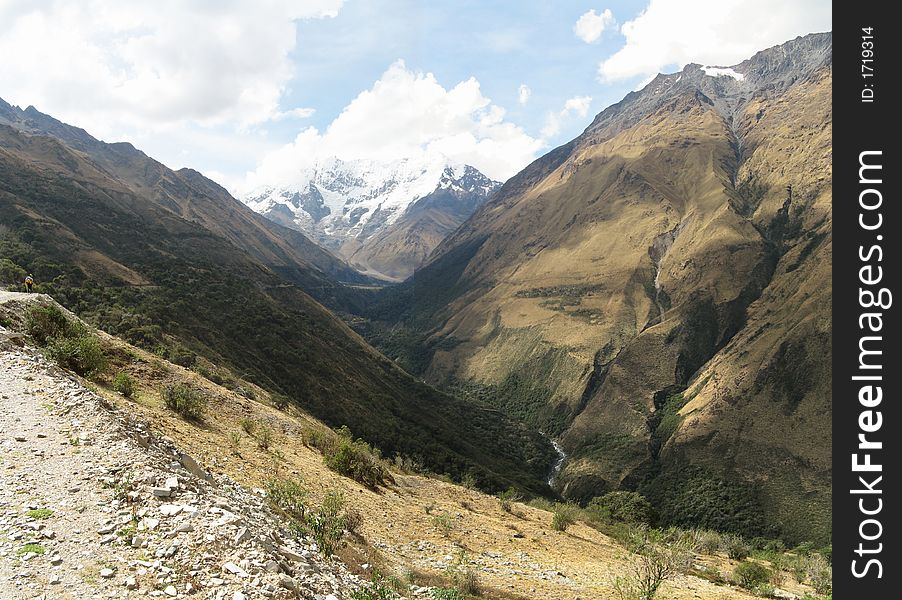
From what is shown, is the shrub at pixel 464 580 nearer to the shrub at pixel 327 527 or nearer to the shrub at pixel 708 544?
the shrub at pixel 327 527

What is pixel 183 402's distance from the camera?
917 inches

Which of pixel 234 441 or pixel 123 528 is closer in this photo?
pixel 123 528

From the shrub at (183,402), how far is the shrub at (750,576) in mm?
29047

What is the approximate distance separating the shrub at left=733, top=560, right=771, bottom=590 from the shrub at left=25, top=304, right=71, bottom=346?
36675mm

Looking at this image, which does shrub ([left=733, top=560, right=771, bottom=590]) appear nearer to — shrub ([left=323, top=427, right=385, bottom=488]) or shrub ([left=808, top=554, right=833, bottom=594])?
shrub ([left=808, top=554, right=833, bottom=594])

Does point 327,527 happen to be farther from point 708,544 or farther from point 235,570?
point 708,544

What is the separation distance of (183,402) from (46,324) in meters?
8.34

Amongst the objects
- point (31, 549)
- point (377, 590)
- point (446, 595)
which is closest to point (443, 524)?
point (446, 595)

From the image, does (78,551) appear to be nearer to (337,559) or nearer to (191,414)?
(337,559)

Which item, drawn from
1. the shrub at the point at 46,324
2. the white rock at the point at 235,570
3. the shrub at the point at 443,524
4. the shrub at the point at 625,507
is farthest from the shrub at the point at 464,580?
the shrub at the point at 625,507

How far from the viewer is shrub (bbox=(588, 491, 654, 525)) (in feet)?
163

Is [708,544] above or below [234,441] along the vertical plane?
below

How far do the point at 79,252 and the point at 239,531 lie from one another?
3755 inches

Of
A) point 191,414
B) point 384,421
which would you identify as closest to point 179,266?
point 384,421
